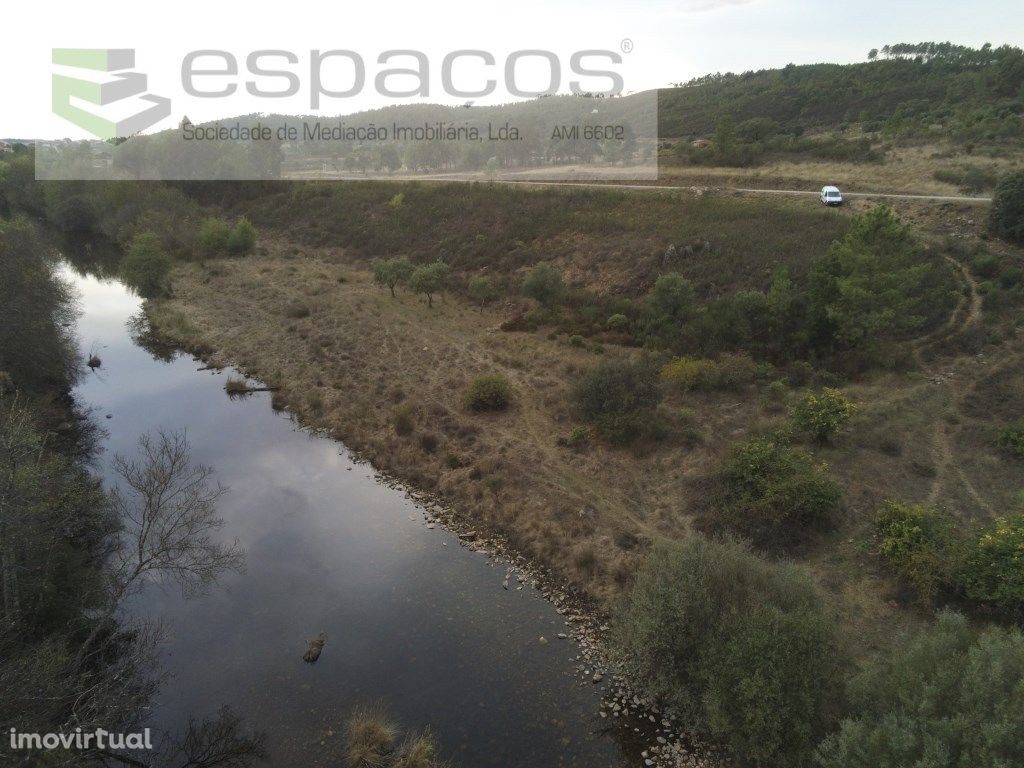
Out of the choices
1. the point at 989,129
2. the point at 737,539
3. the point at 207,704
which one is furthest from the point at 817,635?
the point at 989,129

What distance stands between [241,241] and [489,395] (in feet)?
128

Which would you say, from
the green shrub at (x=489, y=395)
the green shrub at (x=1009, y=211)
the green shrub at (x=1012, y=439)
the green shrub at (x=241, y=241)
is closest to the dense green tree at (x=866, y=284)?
→ the green shrub at (x=1012, y=439)

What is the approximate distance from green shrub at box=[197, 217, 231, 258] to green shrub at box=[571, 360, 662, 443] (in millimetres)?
43832

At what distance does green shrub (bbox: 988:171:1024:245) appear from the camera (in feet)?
107

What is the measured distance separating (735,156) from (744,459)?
4804cm

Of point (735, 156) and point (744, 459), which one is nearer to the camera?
point (744, 459)

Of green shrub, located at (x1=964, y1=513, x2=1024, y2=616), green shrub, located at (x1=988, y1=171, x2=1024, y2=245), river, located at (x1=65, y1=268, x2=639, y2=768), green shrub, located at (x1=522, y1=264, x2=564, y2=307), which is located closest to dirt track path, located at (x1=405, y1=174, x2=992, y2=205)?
green shrub, located at (x1=988, y1=171, x2=1024, y2=245)

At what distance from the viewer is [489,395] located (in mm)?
25219

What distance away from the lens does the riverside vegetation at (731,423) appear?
422 inches

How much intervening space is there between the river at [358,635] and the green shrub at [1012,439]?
55.8 ft

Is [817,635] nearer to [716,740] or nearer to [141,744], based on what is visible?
[716,740]

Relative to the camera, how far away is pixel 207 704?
13.7 m

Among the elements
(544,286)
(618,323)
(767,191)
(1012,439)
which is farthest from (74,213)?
(1012,439)

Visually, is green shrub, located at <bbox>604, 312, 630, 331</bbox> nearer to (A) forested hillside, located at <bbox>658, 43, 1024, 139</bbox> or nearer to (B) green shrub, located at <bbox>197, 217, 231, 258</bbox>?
(B) green shrub, located at <bbox>197, 217, 231, 258</bbox>
